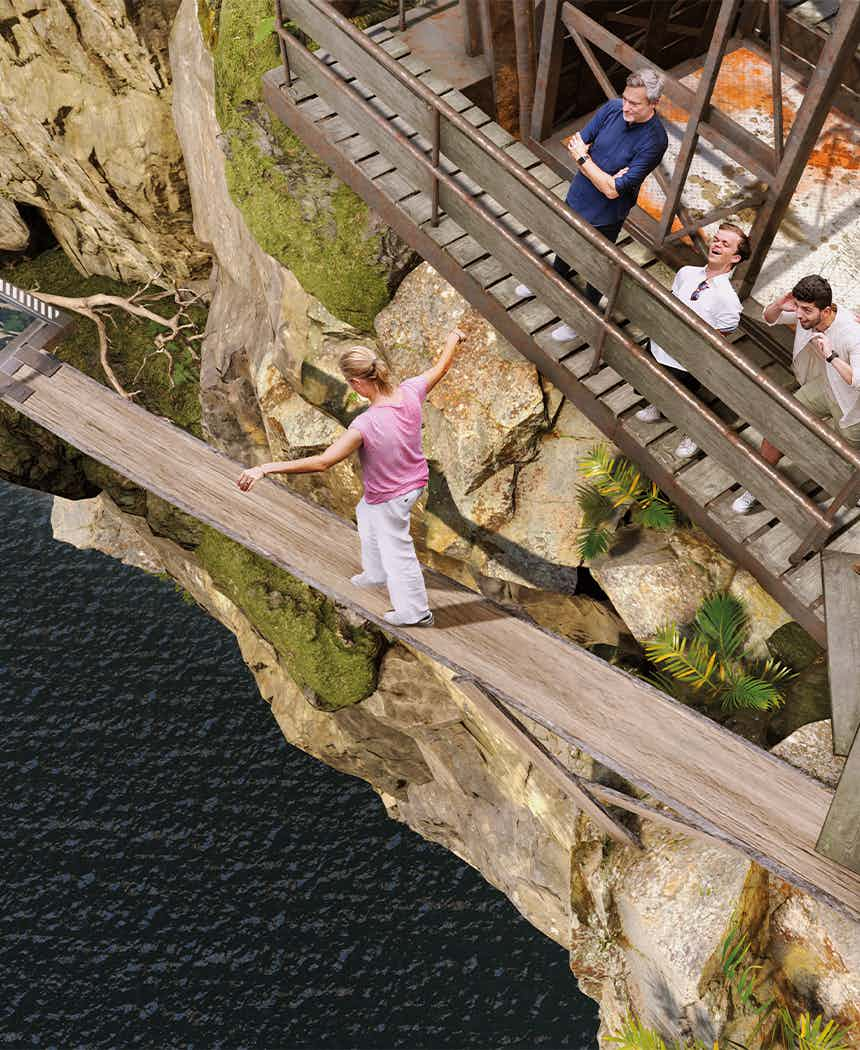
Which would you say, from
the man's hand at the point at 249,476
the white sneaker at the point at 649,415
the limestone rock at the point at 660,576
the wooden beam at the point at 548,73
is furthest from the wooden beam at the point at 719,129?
the man's hand at the point at 249,476

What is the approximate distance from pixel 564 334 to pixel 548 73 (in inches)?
114

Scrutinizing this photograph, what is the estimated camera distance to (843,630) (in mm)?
7531

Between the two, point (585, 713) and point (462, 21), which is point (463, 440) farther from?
point (462, 21)

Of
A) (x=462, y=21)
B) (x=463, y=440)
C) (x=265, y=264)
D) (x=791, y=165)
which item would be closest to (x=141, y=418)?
(x=265, y=264)

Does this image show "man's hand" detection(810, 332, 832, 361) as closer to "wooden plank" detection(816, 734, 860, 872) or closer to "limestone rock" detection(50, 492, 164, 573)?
"wooden plank" detection(816, 734, 860, 872)

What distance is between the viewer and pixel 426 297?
10477 mm

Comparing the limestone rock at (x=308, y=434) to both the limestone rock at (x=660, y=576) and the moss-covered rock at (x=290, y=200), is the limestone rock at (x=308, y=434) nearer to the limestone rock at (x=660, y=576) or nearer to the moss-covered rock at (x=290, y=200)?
the moss-covered rock at (x=290, y=200)

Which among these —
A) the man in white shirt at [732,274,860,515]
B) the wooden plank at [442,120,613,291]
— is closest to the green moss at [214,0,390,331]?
the wooden plank at [442,120,613,291]

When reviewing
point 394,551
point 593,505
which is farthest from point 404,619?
point 593,505

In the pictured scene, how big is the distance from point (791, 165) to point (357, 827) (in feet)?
48.8

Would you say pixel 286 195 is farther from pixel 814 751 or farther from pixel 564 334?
pixel 814 751

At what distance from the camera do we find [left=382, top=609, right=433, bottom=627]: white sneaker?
8.46 meters

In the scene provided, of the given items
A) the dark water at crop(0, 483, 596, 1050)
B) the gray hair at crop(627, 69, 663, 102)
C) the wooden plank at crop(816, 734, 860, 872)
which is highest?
the gray hair at crop(627, 69, 663, 102)

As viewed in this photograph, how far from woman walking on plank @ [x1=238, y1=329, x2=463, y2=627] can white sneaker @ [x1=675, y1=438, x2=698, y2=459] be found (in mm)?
2459
